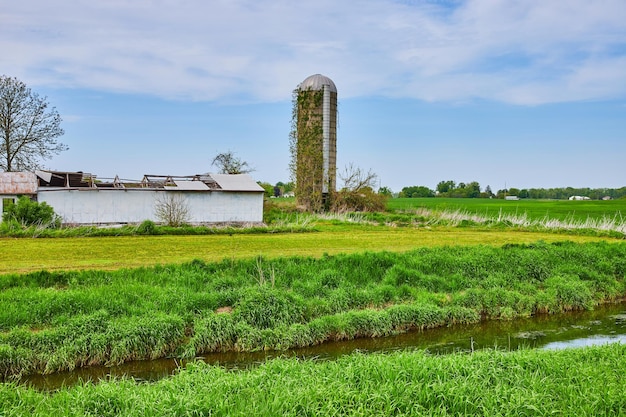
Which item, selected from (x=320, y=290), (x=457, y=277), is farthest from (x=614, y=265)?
(x=320, y=290)

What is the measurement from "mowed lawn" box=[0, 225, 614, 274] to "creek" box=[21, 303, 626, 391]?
4.66 m

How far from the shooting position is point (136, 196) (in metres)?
23.4

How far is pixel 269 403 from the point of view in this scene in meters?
4.89

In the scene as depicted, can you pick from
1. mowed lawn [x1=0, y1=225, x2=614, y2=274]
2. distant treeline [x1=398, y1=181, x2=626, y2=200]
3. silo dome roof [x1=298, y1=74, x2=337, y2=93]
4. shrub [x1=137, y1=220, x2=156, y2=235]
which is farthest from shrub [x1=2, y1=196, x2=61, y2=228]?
distant treeline [x1=398, y1=181, x2=626, y2=200]

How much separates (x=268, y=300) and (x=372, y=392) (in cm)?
483

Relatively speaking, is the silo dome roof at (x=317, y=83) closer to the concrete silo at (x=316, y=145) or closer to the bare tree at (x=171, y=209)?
the concrete silo at (x=316, y=145)

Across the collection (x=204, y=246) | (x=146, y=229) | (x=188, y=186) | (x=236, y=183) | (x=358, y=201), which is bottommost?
(x=204, y=246)

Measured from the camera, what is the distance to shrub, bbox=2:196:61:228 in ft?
65.6

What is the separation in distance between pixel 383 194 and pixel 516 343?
2752 cm

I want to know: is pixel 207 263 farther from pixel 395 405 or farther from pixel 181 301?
pixel 395 405

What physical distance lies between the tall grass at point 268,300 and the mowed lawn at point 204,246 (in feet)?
5.81

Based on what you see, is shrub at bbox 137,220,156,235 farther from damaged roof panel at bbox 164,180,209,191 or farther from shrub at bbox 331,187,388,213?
shrub at bbox 331,187,388,213

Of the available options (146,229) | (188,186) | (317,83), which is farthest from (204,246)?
(317,83)

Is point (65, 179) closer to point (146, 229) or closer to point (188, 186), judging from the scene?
point (188, 186)
